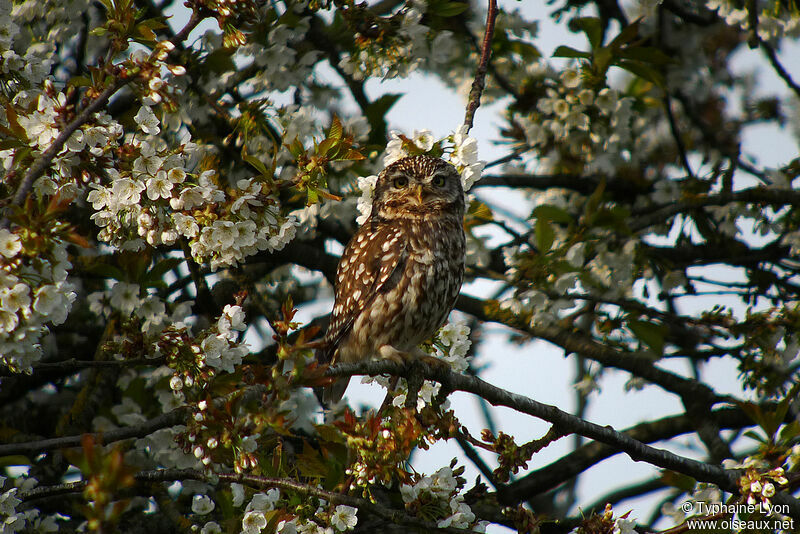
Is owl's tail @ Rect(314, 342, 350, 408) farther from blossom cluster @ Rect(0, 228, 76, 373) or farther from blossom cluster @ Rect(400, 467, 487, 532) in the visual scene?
blossom cluster @ Rect(0, 228, 76, 373)

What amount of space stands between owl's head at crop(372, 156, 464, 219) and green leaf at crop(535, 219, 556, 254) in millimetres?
793

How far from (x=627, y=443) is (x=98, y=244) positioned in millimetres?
3097

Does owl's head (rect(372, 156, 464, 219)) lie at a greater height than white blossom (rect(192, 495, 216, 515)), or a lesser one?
greater

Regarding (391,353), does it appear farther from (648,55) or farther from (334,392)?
(648,55)

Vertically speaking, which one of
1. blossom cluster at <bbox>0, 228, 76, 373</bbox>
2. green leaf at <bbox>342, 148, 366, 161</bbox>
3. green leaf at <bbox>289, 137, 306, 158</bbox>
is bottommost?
blossom cluster at <bbox>0, 228, 76, 373</bbox>

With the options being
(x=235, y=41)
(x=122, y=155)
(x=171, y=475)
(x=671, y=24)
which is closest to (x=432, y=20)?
(x=235, y=41)

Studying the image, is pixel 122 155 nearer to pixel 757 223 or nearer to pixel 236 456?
pixel 236 456

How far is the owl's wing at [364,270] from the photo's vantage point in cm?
391

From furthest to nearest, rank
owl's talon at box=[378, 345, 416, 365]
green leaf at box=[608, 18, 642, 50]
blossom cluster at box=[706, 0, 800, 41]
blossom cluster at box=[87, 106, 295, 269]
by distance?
blossom cluster at box=[706, 0, 800, 41]
green leaf at box=[608, 18, 642, 50]
owl's talon at box=[378, 345, 416, 365]
blossom cluster at box=[87, 106, 295, 269]

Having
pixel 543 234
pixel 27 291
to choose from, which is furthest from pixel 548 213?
pixel 27 291

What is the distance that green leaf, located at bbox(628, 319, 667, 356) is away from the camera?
12.4 ft

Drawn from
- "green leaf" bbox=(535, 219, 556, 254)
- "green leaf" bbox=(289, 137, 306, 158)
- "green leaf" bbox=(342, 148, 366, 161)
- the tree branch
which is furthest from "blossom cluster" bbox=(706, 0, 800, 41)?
the tree branch

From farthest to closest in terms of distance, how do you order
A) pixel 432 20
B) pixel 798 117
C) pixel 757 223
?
pixel 798 117 < pixel 757 223 < pixel 432 20

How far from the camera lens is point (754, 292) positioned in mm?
4395
